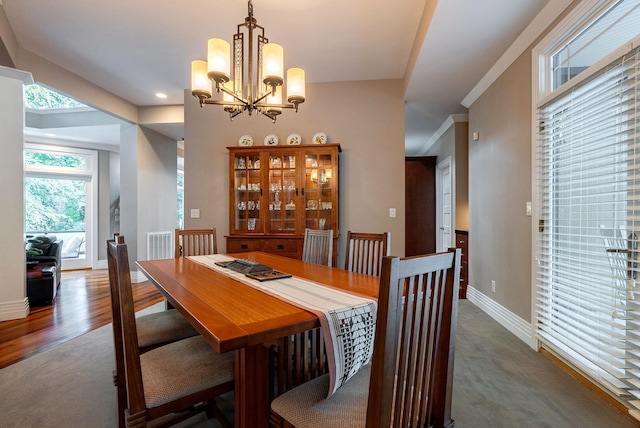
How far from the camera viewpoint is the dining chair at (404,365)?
70cm

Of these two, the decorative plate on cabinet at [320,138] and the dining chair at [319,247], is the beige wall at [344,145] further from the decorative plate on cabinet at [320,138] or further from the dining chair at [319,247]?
the dining chair at [319,247]

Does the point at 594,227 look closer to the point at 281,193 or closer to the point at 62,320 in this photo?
the point at 281,193

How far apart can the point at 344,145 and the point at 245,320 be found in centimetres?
318

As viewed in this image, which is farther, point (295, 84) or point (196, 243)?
point (196, 243)

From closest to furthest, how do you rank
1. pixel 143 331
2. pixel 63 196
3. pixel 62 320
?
pixel 143 331
pixel 62 320
pixel 63 196

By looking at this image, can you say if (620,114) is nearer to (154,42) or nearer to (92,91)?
(154,42)

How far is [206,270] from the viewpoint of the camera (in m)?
1.84

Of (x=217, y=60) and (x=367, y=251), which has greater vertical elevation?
(x=217, y=60)

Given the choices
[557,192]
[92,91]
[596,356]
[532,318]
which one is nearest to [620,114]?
[557,192]

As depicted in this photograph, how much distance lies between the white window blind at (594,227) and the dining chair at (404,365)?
1281 mm

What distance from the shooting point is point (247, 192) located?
3.75 meters

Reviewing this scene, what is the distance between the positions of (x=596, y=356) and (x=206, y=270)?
2.40 metres

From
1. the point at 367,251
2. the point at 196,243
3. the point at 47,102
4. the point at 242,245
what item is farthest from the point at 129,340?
the point at 47,102

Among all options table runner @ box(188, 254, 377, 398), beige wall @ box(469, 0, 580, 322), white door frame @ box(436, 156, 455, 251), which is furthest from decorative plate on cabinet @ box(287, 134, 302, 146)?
table runner @ box(188, 254, 377, 398)
